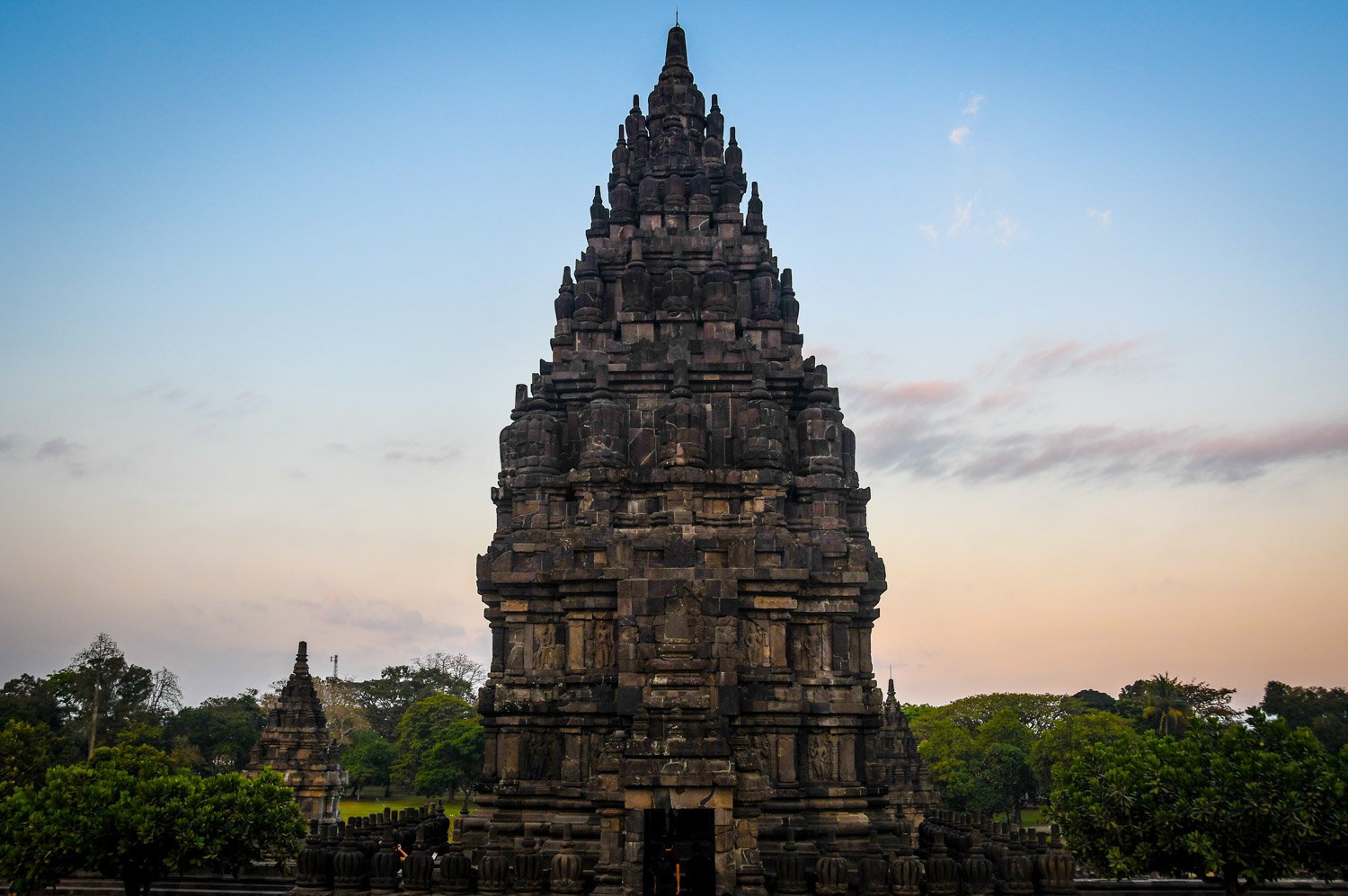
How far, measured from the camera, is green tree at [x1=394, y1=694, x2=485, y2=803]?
73.1 meters

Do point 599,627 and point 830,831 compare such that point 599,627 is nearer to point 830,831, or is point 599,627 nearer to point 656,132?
point 830,831

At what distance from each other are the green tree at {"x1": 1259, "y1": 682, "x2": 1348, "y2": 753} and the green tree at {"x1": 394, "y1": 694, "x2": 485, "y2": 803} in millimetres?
A: 53257

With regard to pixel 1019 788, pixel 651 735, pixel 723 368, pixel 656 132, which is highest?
pixel 656 132

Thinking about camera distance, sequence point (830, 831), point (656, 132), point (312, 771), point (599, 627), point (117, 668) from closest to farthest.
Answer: point (830, 831) < point (599, 627) < point (656, 132) < point (312, 771) < point (117, 668)

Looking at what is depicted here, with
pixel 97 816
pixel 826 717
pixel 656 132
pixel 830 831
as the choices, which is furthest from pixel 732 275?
pixel 97 816

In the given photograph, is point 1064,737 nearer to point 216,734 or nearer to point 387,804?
point 387,804

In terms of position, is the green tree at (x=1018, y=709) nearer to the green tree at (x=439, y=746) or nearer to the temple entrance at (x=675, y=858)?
the green tree at (x=439, y=746)

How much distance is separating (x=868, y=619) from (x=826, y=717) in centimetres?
310

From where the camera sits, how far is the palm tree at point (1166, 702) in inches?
2785

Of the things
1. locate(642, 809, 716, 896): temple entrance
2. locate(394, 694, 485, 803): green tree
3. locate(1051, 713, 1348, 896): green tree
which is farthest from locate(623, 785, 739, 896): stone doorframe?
locate(394, 694, 485, 803): green tree

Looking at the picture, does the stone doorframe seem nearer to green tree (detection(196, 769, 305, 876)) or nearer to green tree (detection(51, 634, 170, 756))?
green tree (detection(196, 769, 305, 876))

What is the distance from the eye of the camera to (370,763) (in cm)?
8012

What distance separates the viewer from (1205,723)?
2073 cm

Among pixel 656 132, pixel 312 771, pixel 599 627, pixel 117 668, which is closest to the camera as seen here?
pixel 599 627
